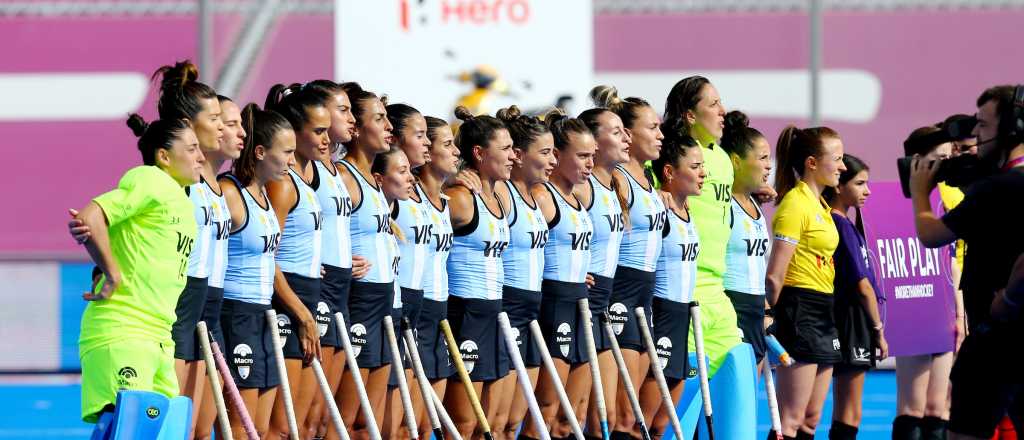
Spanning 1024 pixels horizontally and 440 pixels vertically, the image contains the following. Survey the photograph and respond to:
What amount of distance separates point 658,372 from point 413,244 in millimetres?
1346

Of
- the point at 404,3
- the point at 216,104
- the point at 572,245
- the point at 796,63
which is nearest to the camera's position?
the point at 216,104

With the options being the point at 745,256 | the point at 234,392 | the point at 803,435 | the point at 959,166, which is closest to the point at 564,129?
the point at 745,256

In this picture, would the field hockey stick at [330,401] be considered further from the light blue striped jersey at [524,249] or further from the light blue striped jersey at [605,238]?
the light blue striped jersey at [605,238]

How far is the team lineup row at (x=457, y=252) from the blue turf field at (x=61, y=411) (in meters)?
2.31

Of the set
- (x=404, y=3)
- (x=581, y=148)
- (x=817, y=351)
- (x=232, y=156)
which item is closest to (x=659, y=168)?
(x=581, y=148)

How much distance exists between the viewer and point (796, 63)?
Answer: 1623 centimetres

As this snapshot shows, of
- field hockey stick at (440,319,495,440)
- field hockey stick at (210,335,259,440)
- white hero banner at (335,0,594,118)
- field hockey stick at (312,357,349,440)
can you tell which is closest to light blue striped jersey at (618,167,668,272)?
field hockey stick at (440,319,495,440)

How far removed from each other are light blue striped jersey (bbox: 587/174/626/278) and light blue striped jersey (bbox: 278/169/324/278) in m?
1.54

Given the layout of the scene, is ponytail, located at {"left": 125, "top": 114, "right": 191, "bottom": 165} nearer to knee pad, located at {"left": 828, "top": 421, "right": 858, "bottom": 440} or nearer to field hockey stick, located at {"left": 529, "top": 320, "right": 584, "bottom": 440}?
field hockey stick, located at {"left": 529, "top": 320, "right": 584, "bottom": 440}

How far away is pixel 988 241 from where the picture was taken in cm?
677

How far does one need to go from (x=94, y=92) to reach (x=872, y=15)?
6963 mm

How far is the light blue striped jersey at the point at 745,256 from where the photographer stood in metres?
8.86

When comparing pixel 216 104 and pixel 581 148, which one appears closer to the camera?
pixel 216 104

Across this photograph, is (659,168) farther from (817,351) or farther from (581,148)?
(817,351)
